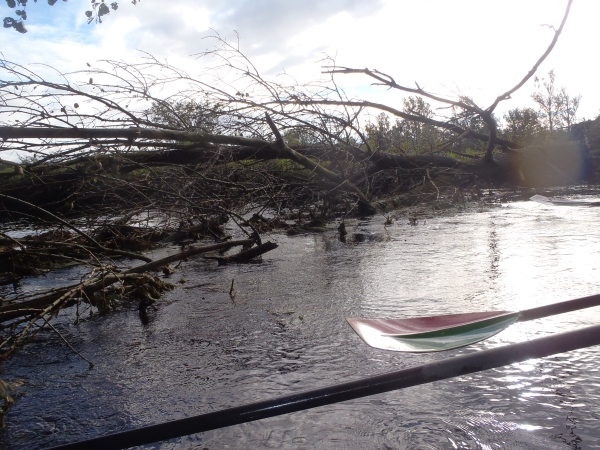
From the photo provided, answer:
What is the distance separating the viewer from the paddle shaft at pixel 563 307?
7.56 ft

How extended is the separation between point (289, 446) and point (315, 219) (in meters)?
5.33

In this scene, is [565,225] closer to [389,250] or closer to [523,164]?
[389,250]

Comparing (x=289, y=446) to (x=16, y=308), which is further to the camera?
(x=16, y=308)

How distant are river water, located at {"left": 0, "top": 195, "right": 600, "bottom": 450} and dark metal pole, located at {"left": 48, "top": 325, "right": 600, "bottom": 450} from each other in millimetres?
365

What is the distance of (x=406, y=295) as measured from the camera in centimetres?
349

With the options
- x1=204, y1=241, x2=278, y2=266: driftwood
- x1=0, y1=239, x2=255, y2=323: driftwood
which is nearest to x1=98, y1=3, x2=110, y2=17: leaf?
x1=0, y1=239, x2=255, y2=323: driftwood

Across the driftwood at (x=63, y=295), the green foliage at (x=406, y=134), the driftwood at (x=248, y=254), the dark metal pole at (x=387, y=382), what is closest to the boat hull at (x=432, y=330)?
the dark metal pole at (x=387, y=382)

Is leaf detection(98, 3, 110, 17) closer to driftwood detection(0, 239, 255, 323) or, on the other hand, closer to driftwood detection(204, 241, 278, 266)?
driftwood detection(0, 239, 255, 323)

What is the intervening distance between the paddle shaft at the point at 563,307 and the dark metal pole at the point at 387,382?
909mm

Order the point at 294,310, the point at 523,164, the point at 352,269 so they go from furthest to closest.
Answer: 1. the point at 523,164
2. the point at 352,269
3. the point at 294,310

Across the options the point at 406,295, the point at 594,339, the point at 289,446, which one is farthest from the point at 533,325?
the point at 289,446

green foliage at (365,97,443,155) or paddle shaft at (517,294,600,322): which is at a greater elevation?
green foliage at (365,97,443,155)

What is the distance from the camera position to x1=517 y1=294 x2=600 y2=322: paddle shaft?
230 cm

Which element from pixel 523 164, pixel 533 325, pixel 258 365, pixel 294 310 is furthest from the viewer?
pixel 523 164
